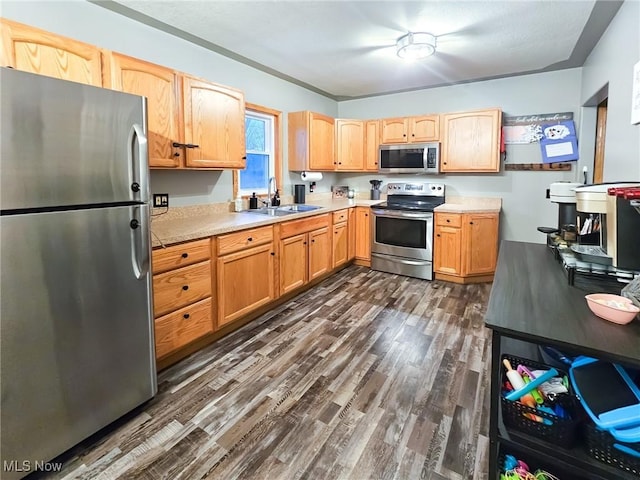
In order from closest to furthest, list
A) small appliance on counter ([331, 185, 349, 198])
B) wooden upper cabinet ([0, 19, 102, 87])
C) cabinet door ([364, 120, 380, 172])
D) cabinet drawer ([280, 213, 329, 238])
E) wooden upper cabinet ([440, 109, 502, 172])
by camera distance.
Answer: wooden upper cabinet ([0, 19, 102, 87]) < cabinet drawer ([280, 213, 329, 238]) < wooden upper cabinet ([440, 109, 502, 172]) < cabinet door ([364, 120, 380, 172]) < small appliance on counter ([331, 185, 349, 198])

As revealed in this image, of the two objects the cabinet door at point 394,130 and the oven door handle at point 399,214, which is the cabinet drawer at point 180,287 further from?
the cabinet door at point 394,130

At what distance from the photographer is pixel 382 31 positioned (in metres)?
2.77

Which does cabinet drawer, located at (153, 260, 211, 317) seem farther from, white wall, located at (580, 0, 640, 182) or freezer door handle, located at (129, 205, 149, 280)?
white wall, located at (580, 0, 640, 182)

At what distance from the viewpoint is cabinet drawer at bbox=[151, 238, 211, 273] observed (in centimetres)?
209

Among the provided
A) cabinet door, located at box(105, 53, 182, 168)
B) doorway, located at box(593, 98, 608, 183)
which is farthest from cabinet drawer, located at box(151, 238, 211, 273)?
doorway, located at box(593, 98, 608, 183)

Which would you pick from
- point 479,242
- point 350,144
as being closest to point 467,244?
point 479,242

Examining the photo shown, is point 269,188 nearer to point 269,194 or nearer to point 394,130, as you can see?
point 269,194

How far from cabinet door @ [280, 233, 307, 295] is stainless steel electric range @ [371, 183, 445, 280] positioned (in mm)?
1273

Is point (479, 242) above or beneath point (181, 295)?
above

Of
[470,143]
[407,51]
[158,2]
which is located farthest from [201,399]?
[470,143]

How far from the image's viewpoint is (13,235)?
130cm

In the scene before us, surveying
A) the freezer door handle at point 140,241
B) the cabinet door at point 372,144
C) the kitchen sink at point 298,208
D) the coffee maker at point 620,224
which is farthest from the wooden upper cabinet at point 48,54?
the cabinet door at point 372,144

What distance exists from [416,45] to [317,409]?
2.95 m

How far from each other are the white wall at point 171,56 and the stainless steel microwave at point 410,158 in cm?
133
